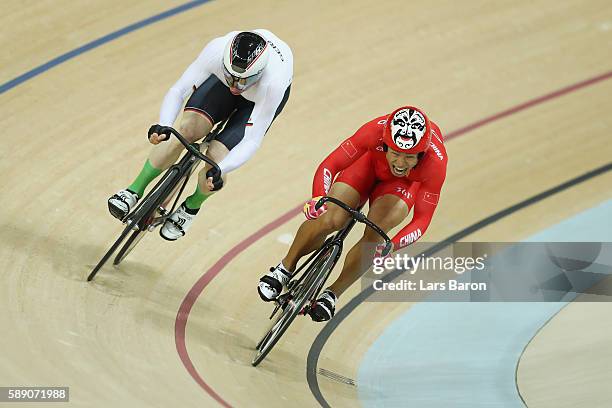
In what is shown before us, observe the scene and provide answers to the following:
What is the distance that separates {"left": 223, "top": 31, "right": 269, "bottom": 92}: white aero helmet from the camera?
503 centimetres

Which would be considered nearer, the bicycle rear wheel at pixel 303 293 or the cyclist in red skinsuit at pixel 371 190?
the cyclist in red skinsuit at pixel 371 190

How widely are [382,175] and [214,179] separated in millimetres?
832

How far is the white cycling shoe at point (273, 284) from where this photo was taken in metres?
5.12

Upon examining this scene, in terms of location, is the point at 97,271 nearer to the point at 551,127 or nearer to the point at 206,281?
the point at 206,281

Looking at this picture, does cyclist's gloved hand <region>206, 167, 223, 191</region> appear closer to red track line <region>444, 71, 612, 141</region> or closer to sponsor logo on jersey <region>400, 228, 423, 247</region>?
sponsor logo on jersey <region>400, 228, 423, 247</region>

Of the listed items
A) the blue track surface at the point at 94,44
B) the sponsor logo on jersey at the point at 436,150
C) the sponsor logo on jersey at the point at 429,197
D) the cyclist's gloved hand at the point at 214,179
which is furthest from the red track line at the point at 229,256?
the blue track surface at the point at 94,44

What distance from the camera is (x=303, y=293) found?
5.16m

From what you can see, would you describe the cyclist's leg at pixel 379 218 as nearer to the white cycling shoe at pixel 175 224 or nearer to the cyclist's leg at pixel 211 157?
the cyclist's leg at pixel 211 157

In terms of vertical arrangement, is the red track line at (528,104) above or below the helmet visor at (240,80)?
below

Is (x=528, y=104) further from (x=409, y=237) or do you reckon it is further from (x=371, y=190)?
(x=409, y=237)

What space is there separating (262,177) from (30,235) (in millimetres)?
1734

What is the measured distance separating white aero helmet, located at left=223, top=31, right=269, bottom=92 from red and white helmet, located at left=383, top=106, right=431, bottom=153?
2.36 feet

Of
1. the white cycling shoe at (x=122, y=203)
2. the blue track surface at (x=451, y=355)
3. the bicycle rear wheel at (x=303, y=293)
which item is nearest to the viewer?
the bicycle rear wheel at (x=303, y=293)

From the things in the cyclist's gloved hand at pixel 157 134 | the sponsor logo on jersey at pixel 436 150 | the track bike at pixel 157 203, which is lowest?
the track bike at pixel 157 203
